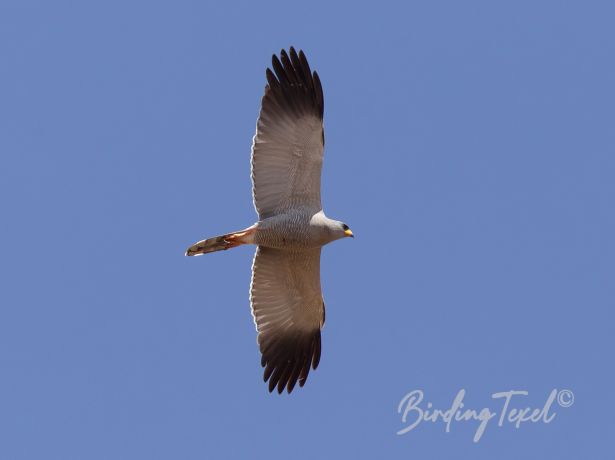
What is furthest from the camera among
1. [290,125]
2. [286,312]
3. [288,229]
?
[286,312]

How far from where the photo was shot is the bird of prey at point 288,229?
17625mm

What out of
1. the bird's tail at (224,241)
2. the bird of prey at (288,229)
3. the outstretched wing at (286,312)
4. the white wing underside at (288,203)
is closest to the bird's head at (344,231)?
the bird of prey at (288,229)

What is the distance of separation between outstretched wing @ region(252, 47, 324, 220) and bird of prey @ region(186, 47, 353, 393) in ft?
0.04

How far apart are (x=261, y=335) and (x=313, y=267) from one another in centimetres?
125

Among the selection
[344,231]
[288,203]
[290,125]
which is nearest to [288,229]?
[288,203]

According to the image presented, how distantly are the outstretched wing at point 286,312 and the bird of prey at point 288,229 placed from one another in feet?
0.05

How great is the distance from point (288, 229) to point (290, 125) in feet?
4.69

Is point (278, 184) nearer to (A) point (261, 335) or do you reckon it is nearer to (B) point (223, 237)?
(B) point (223, 237)

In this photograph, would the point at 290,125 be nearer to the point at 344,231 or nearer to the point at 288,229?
the point at 288,229

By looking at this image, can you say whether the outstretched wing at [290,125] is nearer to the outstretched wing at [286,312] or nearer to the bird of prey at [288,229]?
the bird of prey at [288,229]

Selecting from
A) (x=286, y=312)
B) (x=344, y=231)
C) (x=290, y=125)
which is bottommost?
(x=286, y=312)

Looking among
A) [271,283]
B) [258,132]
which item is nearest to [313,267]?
[271,283]

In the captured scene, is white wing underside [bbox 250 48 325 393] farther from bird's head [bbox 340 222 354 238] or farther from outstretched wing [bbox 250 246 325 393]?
bird's head [bbox 340 222 354 238]

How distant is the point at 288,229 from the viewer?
17.9 m
